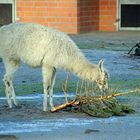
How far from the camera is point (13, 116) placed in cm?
1031

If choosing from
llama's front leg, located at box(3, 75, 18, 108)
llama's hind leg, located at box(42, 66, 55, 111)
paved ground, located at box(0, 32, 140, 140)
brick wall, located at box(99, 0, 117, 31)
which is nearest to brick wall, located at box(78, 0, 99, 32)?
brick wall, located at box(99, 0, 117, 31)

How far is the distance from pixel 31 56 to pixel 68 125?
57.6 inches

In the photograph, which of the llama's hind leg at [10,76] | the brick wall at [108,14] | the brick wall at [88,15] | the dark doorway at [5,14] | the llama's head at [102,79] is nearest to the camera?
the llama's head at [102,79]

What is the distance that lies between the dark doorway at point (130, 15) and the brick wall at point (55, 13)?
256cm

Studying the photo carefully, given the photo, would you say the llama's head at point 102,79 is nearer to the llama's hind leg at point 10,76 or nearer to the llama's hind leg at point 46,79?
the llama's hind leg at point 46,79

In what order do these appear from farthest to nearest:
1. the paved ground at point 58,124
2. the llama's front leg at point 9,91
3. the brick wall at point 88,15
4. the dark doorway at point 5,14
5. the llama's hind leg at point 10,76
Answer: the dark doorway at point 5,14 → the brick wall at point 88,15 → the llama's front leg at point 9,91 → the llama's hind leg at point 10,76 → the paved ground at point 58,124

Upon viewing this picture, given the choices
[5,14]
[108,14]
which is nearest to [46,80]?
[5,14]

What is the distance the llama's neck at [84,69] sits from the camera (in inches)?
406

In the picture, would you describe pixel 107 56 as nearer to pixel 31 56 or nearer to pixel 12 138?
pixel 31 56

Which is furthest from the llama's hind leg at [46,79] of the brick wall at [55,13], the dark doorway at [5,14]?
the dark doorway at [5,14]

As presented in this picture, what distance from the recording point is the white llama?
10.3 m

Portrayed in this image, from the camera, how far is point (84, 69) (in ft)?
34.1

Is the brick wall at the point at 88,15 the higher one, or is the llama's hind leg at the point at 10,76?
the brick wall at the point at 88,15

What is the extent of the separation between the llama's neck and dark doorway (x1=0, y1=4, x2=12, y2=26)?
15996 mm
